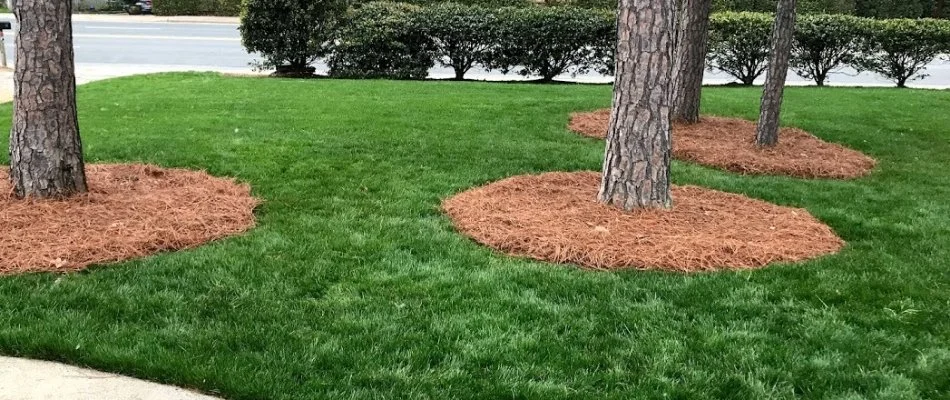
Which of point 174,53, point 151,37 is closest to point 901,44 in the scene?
point 174,53

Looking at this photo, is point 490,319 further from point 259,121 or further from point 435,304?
point 259,121

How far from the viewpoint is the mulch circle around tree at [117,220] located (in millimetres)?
4523

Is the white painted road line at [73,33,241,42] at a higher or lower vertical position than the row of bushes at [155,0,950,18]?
lower

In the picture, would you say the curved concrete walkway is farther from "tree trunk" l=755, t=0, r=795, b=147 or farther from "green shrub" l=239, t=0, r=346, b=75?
"green shrub" l=239, t=0, r=346, b=75

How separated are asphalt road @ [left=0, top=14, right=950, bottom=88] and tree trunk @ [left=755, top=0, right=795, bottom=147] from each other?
293 inches

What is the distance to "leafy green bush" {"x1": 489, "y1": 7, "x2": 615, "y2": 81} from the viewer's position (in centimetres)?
1423

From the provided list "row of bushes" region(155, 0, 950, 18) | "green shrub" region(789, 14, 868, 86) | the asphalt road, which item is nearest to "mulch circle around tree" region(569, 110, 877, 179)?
"green shrub" region(789, 14, 868, 86)

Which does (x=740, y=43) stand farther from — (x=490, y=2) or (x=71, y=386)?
(x=71, y=386)

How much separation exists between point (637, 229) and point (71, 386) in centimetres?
344

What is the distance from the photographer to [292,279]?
4.37 m

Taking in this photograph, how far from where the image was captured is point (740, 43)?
1448 centimetres

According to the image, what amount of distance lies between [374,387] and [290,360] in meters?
0.45

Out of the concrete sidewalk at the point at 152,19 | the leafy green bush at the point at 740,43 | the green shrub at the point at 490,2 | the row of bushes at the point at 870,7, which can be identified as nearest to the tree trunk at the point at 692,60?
the leafy green bush at the point at 740,43

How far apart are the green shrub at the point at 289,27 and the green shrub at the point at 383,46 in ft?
0.99
